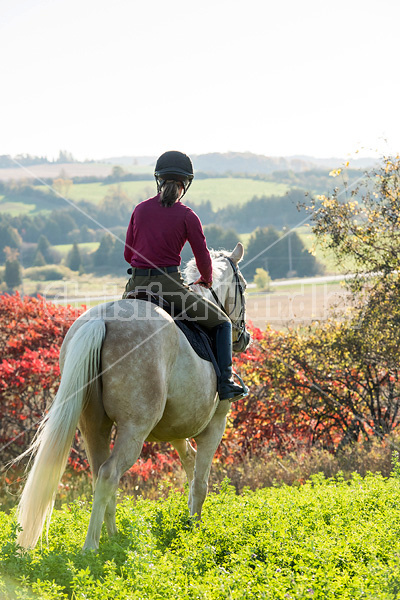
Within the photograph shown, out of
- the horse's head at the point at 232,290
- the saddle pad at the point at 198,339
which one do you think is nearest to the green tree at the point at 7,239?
the horse's head at the point at 232,290

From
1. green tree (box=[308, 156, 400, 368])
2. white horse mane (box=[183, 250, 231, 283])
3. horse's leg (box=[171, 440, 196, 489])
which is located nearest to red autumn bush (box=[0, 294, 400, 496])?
green tree (box=[308, 156, 400, 368])

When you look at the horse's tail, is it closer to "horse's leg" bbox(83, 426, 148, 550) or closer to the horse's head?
"horse's leg" bbox(83, 426, 148, 550)

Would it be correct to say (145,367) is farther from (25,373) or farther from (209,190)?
(209,190)

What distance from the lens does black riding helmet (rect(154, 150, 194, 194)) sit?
559 cm

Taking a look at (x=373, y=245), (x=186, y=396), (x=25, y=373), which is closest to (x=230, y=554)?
(x=186, y=396)

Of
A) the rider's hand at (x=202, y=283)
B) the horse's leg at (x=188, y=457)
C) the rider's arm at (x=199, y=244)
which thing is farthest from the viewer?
the horse's leg at (x=188, y=457)

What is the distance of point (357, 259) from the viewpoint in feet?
36.1

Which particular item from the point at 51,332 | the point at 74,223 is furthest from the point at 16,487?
the point at 74,223

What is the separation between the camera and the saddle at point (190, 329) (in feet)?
17.7

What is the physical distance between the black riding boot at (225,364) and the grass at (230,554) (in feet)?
3.60

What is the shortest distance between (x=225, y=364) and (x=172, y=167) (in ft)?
6.31

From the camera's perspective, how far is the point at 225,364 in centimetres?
583

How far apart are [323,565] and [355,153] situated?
8272 mm

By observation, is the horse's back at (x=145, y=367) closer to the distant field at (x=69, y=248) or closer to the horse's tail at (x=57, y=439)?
the horse's tail at (x=57, y=439)
